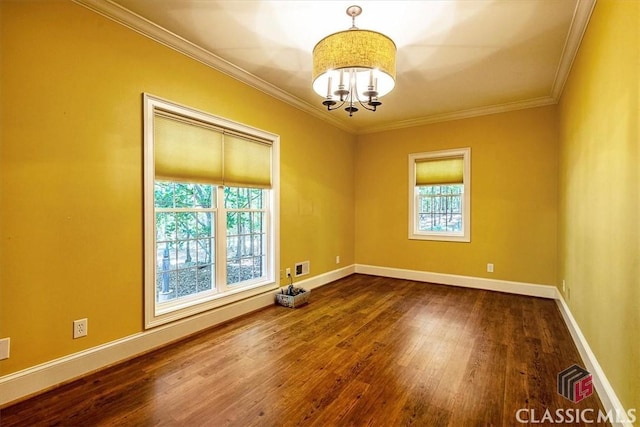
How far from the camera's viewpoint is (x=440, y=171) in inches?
199

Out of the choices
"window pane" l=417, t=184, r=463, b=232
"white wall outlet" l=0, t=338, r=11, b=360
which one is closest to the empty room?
"white wall outlet" l=0, t=338, r=11, b=360

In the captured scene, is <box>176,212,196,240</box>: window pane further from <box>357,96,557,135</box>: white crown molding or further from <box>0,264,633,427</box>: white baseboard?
<box>357,96,557,135</box>: white crown molding

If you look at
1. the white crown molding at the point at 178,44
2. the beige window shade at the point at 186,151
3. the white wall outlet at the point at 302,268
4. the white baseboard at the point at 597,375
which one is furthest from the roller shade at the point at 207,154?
the white baseboard at the point at 597,375

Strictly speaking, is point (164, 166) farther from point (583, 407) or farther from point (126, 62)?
point (583, 407)

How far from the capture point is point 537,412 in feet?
6.12

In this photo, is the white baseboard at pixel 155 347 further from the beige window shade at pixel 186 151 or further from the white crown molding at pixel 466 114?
the white crown molding at pixel 466 114

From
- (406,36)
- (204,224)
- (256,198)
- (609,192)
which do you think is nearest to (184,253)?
(204,224)

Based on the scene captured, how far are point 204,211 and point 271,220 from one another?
0.97 meters

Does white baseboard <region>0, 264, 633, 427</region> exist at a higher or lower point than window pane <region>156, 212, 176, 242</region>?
lower

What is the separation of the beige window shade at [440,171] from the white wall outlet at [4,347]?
16.9ft

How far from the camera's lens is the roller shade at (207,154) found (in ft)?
9.14

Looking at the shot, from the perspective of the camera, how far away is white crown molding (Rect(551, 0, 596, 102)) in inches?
89.3

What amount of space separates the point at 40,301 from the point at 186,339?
120 cm

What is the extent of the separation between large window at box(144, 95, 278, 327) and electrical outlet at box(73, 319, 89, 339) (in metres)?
0.43
